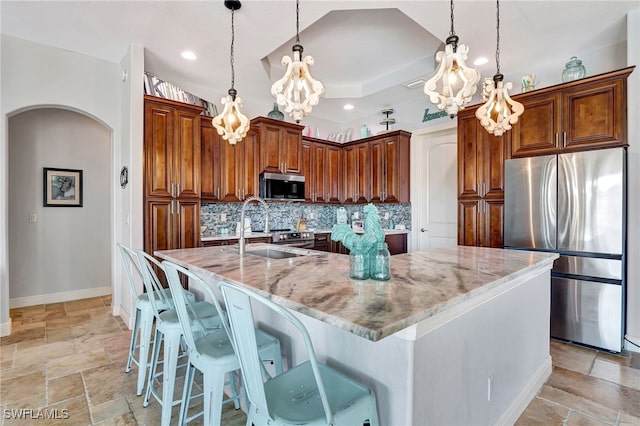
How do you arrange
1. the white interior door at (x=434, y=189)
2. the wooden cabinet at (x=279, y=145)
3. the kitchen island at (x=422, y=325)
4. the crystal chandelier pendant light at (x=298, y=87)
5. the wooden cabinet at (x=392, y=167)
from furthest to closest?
the wooden cabinet at (x=392, y=167) → the white interior door at (x=434, y=189) → the wooden cabinet at (x=279, y=145) → the crystal chandelier pendant light at (x=298, y=87) → the kitchen island at (x=422, y=325)

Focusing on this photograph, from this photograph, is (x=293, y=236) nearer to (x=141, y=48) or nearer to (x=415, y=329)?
(x=141, y=48)

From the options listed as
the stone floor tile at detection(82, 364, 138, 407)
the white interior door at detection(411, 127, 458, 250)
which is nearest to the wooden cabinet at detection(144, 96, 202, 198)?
the stone floor tile at detection(82, 364, 138, 407)

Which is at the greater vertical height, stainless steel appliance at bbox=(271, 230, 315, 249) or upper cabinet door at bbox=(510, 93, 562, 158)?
upper cabinet door at bbox=(510, 93, 562, 158)

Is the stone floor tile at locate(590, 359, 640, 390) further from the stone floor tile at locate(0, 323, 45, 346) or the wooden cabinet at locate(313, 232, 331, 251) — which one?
the stone floor tile at locate(0, 323, 45, 346)

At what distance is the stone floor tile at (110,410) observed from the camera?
1869 millimetres

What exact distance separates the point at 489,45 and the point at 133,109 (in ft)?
11.9

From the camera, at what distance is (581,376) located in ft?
7.61

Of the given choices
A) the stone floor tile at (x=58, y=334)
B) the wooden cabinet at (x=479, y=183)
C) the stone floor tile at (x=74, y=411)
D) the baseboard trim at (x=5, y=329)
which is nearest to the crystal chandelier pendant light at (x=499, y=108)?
the wooden cabinet at (x=479, y=183)

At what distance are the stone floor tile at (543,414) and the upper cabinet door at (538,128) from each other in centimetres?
221

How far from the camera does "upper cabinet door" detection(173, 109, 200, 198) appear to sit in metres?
3.53

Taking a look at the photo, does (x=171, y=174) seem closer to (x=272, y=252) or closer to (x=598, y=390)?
(x=272, y=252)

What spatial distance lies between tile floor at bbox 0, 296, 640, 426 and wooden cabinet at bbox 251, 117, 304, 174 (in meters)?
2.66

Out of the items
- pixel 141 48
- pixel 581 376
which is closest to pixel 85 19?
pixel 141 48

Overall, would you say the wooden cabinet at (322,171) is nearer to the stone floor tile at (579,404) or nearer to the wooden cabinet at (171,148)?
the wooden cabinet at (171,148)
